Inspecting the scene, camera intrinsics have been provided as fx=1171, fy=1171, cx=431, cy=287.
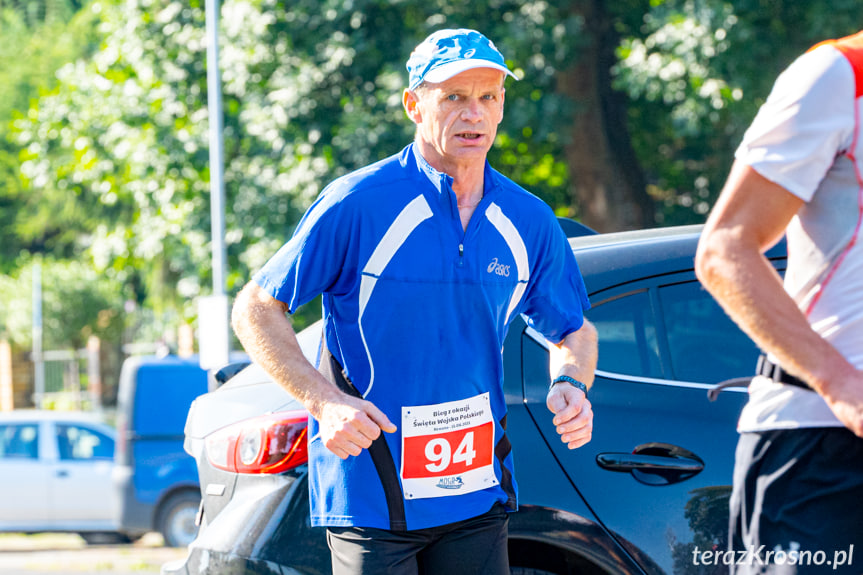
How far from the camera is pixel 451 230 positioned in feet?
8.70

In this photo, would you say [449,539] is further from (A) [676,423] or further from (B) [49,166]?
(B) [49,166]

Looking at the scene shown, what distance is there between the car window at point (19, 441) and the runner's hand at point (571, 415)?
1183 cm

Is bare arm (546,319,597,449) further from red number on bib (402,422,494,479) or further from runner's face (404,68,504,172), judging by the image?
runner's face (404,68,504,172)

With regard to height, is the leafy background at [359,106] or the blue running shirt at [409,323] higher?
the leafy background at [359,106]

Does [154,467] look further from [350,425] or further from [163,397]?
[350,425]

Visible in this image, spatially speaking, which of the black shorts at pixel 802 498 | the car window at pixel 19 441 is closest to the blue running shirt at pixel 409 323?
the black shorts at pixel 802 498

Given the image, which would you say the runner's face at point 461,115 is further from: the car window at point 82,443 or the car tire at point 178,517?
the car window at point 82,443

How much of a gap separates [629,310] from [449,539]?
1042mm

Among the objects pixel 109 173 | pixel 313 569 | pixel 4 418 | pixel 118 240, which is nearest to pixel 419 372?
pixel 313 569

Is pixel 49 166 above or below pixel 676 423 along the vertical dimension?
above

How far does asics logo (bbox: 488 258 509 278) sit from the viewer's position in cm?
270

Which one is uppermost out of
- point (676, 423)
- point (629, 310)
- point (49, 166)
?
point (49, 166)

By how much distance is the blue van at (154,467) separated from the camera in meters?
12.1

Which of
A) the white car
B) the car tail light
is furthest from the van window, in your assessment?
the car tail light
